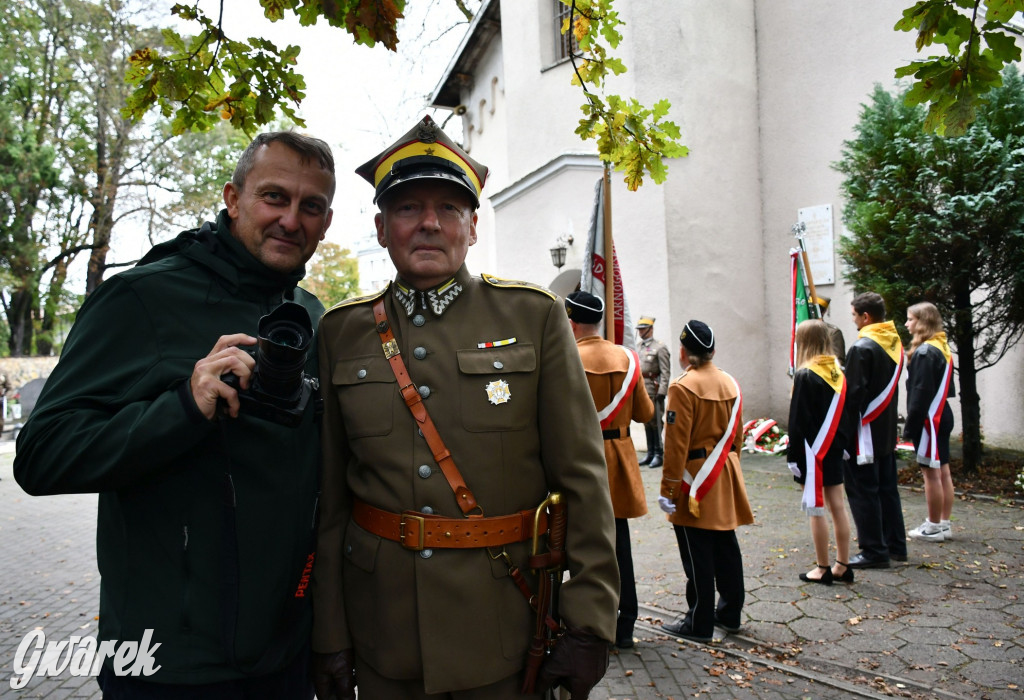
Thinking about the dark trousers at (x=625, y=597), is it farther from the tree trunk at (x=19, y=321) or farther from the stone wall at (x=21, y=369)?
the tree trunk at (x=19, y=321)

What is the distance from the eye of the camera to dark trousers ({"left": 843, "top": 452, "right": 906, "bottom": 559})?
5816 millimetres

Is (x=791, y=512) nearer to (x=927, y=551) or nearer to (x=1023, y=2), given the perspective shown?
(x=927, y=551)

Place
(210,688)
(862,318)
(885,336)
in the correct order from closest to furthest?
(210,688), (885,336), (862,318)

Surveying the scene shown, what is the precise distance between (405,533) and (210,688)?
0.63 m

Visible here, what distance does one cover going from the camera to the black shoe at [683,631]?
454cm

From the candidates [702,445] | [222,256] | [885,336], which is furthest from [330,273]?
[222,256]

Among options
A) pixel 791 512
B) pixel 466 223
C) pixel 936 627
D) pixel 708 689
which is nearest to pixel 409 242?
pixel 466 223

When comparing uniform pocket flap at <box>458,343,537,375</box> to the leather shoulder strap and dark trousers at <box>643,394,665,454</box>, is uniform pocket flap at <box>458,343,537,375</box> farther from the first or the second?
dark trousers at <box>643,394,665,454</box>

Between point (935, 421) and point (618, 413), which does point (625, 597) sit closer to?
point (618, 413)

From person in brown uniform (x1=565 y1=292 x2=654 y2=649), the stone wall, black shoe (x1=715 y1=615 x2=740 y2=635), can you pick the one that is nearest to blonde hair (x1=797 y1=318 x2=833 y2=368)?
person in brown uniform (x1=565 y1=292 x2=654 y2=649)

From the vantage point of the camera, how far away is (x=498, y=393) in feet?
6.91

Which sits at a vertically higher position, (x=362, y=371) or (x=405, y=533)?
(x=362, y=371)

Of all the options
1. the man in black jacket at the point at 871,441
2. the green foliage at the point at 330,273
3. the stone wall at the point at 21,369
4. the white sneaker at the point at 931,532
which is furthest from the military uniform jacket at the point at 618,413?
the green foliage at the point at 330,273

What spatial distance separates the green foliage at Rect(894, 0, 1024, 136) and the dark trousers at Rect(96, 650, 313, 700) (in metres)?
2.95
